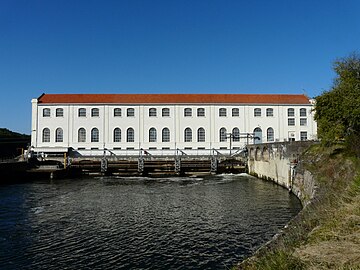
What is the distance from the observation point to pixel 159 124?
43.8 meters

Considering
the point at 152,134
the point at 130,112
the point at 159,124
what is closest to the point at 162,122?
the point at 159,124

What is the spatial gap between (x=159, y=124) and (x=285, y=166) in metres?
24.3

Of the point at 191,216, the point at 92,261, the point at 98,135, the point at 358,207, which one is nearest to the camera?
the point at 358,207

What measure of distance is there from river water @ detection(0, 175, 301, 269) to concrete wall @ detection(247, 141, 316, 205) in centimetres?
98

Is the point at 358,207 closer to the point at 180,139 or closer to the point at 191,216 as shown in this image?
the point at 191,216

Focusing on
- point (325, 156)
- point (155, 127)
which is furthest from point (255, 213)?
point (155, 127)

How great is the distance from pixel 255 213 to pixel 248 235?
322 cm

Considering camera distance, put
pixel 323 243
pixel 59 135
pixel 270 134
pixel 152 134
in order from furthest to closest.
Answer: pixel 270 134 → pixel 152 134 → pixel 59 135 → pixel 323 243

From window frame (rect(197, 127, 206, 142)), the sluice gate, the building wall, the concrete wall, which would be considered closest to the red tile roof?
the building wall

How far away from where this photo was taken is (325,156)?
15906mm

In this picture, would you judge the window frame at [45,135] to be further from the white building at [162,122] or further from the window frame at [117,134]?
the window frame at [117,134]

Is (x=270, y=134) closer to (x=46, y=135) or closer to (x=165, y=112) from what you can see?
(x=165, y=112)

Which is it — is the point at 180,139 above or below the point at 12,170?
above

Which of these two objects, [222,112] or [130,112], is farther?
[222,112]
